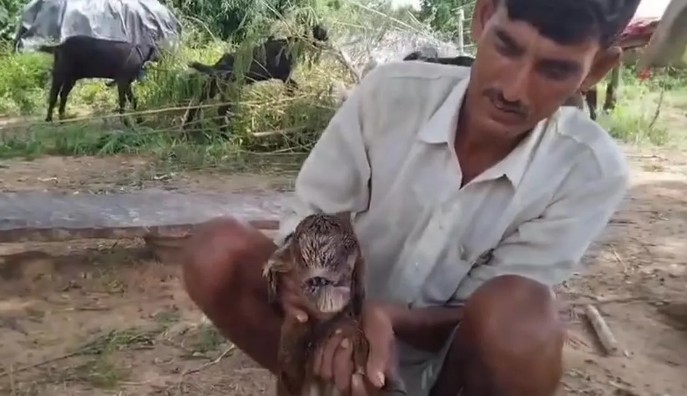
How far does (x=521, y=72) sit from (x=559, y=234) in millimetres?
356

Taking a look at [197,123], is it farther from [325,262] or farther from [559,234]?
[325,262]

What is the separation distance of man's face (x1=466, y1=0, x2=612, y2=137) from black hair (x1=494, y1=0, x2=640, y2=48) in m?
0.01

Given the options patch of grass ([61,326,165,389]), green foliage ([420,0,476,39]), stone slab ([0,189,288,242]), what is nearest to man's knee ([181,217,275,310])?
patch of grass ([61,326,165,389])

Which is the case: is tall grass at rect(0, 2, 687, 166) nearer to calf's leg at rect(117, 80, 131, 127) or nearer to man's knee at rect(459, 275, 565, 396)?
calf's leg at rect(117, 80, 131, 127)

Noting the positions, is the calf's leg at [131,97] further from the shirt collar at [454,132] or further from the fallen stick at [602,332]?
the shirt collar at [454,132]

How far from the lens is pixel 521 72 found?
5.15 ft

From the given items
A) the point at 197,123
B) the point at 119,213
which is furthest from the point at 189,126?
the point at 119,213

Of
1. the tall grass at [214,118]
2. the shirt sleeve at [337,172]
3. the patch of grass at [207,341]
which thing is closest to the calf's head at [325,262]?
the shirt sleeve at [337,172]

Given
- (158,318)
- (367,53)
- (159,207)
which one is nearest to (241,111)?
(367,53)

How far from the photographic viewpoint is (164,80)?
8.48 meters

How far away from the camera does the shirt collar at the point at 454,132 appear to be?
1.72 m

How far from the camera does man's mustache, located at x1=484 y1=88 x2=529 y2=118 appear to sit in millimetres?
1593

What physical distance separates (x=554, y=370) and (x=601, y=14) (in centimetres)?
67

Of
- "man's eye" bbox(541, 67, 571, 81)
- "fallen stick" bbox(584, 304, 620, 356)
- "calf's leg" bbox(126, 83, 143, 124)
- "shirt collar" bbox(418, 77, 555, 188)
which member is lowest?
"calf's leg" bbox(126, 83, 143, 124)
